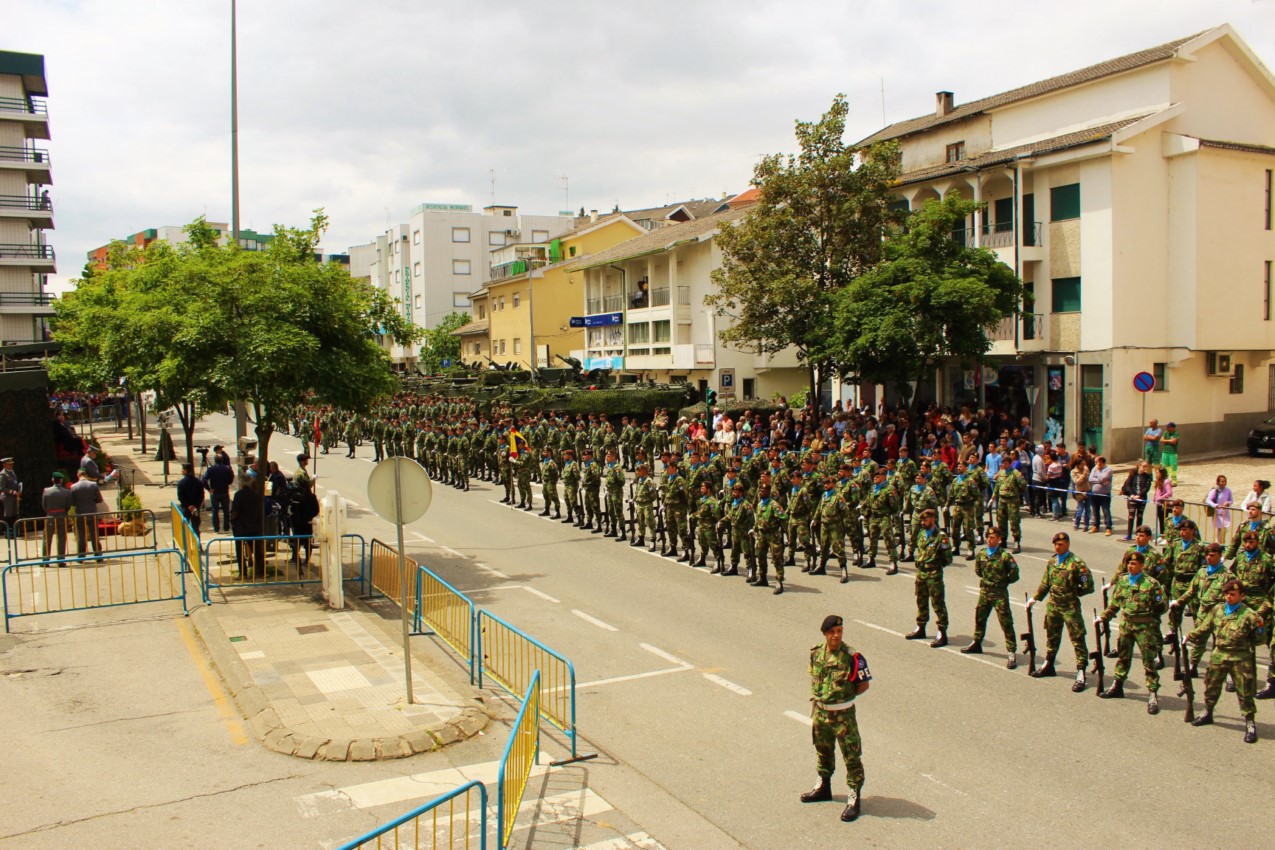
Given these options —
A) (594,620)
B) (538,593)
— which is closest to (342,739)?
(594,620)

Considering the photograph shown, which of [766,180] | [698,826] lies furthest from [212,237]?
[698,826]

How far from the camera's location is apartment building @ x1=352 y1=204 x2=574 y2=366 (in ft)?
262

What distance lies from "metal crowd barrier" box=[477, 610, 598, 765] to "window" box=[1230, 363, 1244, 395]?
25199 mm

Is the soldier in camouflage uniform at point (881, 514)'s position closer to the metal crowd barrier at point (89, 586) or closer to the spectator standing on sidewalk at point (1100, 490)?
the spectator standing on sidewalk at point (1100, 490)

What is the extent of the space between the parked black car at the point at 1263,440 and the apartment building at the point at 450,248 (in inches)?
2372

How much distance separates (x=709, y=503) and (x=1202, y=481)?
14.0 m

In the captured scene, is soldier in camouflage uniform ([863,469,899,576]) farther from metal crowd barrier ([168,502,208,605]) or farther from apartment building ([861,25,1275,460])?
apartment building ([861,25,1275,460])

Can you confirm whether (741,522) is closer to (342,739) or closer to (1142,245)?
(342,739)

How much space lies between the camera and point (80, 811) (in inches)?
289

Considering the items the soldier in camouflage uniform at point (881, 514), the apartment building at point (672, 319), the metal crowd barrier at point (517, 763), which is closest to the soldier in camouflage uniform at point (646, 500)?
the soldier in camouflage uniform at point (881, 514)

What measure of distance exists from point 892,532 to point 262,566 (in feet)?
31.1

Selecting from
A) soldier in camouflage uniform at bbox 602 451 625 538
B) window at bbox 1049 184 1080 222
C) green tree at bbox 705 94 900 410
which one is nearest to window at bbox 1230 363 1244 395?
window at bbox 1049 184 1080 222

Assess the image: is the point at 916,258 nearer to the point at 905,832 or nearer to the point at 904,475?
the point at 904,475

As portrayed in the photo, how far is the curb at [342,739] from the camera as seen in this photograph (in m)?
8.36
